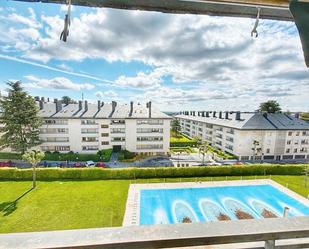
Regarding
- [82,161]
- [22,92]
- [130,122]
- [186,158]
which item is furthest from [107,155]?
[22,92]

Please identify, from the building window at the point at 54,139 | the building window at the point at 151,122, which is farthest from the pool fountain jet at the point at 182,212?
the building window at the point at 54,139

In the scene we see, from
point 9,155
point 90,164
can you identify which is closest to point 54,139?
point 9,155

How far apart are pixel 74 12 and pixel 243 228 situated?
5.16ft

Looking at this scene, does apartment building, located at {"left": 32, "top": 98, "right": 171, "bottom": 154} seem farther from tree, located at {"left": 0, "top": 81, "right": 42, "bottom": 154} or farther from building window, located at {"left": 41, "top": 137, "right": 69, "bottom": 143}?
tree, located at {"left": 0, "top": 81, "right": 42, "bottom": 154}

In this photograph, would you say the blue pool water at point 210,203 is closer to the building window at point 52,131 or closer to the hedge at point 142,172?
the hedge at point 142,172

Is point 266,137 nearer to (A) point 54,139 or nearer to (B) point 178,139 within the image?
(B) point 178,139

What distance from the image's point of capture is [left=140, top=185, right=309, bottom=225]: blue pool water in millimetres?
12719

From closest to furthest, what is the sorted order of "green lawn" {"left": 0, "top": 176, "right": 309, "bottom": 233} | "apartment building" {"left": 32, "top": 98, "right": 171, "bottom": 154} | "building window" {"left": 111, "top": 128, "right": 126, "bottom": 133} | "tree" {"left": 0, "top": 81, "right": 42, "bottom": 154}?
"green lawn" {"left": 0, "top": 176, "right": 309, "bottom": 233}
"tree" {"left": 0, "top": 81, "right": 42, "bottom": 154}
"apartment building" {"left": 32, "top": 98, "right": 171, "bottom": 154}
"building window" {"left": 111, "top": 128, "right": 126, "bottom": 133}

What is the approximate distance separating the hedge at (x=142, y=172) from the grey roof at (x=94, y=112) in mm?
10066

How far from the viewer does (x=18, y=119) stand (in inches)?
1022

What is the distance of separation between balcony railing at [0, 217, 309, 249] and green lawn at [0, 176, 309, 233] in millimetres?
11347

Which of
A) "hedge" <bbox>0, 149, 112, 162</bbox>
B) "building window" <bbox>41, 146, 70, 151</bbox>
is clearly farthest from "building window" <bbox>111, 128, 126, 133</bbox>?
"building window" <bbox>41, 146, 70, 151</bbox>

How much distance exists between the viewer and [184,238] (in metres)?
0.92

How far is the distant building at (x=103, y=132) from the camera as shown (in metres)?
27.8
